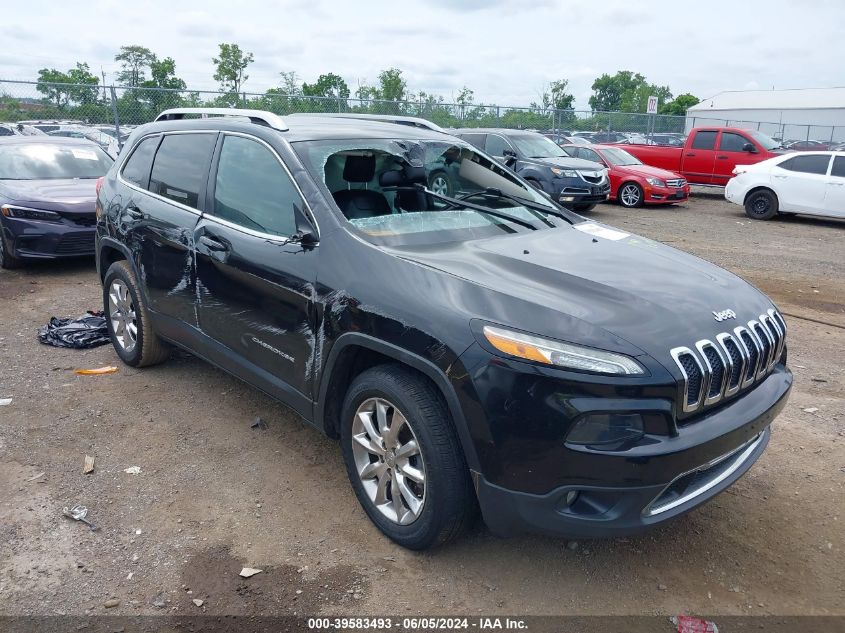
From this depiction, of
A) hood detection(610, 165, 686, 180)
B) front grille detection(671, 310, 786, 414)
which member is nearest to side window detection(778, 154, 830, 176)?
hood detection(610, 165, 686, 180)

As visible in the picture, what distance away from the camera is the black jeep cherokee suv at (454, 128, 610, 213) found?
13.4 m

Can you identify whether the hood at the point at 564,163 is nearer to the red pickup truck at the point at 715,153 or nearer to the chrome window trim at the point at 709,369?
the red pickup truck at the point at 715,153

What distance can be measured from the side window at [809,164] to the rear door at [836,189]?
17 centimetres

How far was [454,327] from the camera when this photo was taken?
2576 mm

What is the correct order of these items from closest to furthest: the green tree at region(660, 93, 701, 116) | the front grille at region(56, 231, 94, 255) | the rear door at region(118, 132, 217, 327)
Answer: the rear door at region(118, 132, 217, 327)
the front grille at region(56, 231, 94, 255)
the green tree at region(660, 93, 701, 116)

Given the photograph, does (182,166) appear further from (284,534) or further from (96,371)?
(284,534)

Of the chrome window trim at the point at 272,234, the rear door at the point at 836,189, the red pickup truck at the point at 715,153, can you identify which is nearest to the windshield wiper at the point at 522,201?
the chrome window trim at the point at 272,234

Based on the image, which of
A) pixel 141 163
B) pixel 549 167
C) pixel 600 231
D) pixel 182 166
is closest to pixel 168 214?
pixel 182 166

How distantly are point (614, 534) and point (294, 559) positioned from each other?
1.39 meters

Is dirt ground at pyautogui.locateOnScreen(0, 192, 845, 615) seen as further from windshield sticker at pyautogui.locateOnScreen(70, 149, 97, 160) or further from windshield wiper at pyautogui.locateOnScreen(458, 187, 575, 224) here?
windshield sticker at pyautogui.locateOnScreen(70, 149, 97, 160)

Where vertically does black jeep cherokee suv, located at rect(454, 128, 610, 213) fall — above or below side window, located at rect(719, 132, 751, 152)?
below

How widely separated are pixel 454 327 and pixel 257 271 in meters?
1.34

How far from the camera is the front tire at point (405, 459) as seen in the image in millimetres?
2662

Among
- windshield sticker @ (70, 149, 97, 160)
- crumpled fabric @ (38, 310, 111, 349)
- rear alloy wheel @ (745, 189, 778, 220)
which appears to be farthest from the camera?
rear alloy wheel @ (745, 189, 778, 220)
